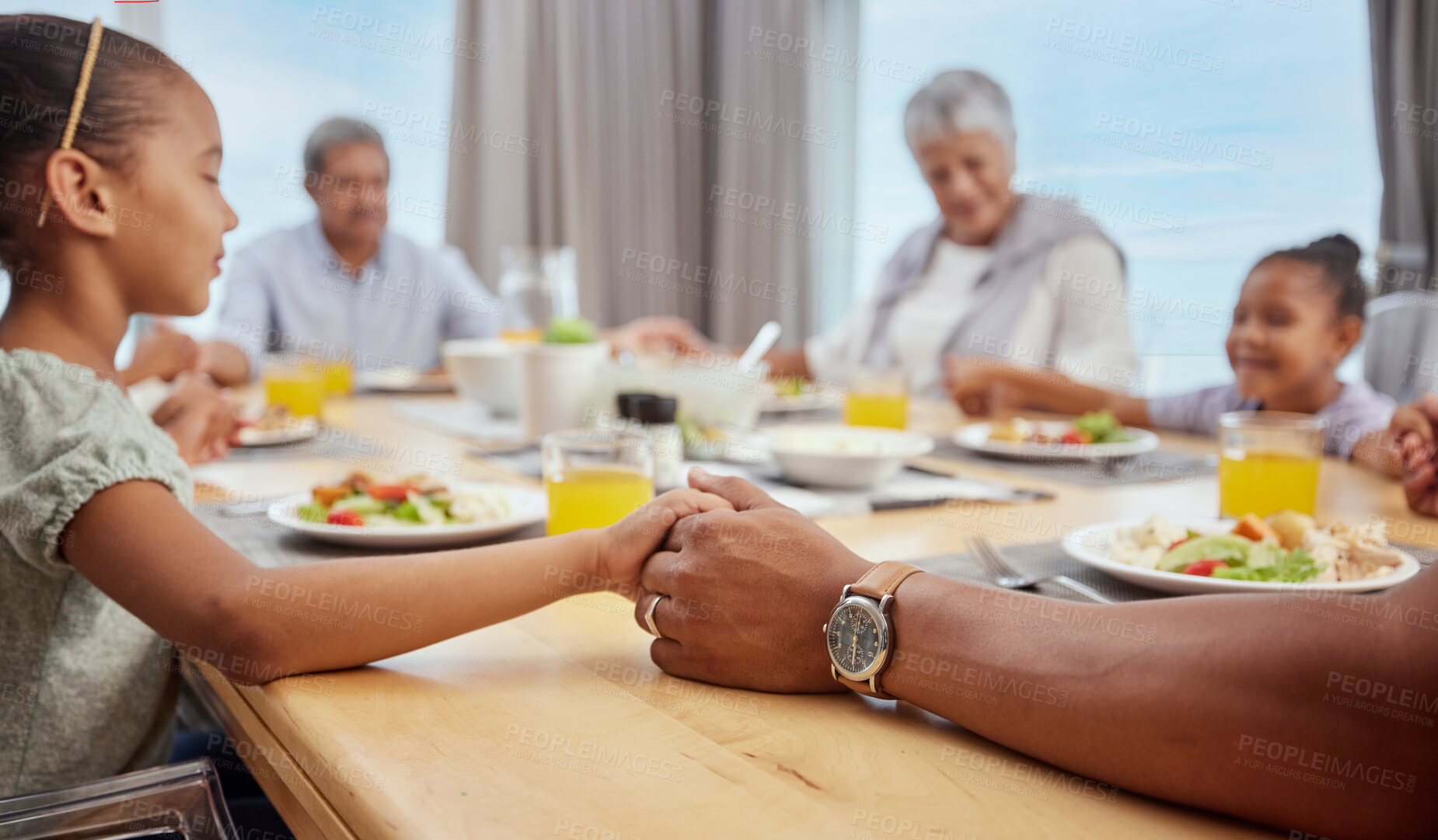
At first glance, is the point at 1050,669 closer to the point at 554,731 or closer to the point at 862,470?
the point at 554,731

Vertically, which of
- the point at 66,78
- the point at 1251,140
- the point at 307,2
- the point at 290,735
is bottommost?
the point at 290,735

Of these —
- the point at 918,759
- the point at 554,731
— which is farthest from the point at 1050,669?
the point at 554,731

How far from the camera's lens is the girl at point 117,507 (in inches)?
32.0

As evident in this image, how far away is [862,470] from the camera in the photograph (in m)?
1.43

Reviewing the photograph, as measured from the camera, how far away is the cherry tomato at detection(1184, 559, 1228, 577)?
36.9 inches

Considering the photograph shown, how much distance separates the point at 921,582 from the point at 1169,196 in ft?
10.3

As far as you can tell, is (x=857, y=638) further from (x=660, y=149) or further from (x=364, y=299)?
(x=660, y=149)

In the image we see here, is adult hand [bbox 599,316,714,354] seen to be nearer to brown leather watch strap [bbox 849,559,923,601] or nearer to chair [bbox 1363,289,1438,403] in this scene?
chair [bbox 1363,289,1438,403]

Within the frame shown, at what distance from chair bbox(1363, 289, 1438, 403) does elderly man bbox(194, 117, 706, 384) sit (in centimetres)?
171

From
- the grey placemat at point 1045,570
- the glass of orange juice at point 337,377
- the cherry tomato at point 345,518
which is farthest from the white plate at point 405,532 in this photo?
the glass of orange juice at point 337,377

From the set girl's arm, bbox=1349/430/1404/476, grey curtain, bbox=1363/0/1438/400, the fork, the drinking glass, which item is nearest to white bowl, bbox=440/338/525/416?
the drinking glass

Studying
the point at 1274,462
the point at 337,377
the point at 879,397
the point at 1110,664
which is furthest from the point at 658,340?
the point at 1110,664

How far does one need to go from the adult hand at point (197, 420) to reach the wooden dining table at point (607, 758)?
625mm

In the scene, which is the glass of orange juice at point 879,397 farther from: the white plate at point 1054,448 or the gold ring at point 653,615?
the gold ring at point 653,615
